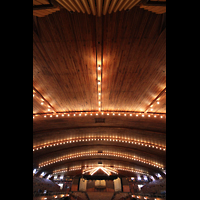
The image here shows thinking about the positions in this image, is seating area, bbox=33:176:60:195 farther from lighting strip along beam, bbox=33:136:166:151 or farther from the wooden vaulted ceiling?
lighting strip along beam, bbox=33:136:166:151

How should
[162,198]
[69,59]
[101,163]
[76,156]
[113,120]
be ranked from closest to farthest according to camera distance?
1. [69,59]
2. [162,198]
3. [113,120]
4. [76,156]
5. [101,163]

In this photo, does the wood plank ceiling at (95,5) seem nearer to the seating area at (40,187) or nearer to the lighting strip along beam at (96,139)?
the seating area at (40,187)

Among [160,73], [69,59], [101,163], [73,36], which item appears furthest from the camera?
[101,163]

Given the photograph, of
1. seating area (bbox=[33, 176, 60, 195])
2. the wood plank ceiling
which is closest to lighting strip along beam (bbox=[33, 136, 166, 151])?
seating area (bbox=[33, 176, 60, 195])

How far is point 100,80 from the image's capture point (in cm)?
902

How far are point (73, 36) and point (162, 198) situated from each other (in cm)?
1479

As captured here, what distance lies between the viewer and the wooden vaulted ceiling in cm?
532

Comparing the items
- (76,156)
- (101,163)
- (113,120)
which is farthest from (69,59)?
(101,163)

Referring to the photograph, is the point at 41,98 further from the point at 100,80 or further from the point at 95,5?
the point at 95,5

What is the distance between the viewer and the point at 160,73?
8.02 m
